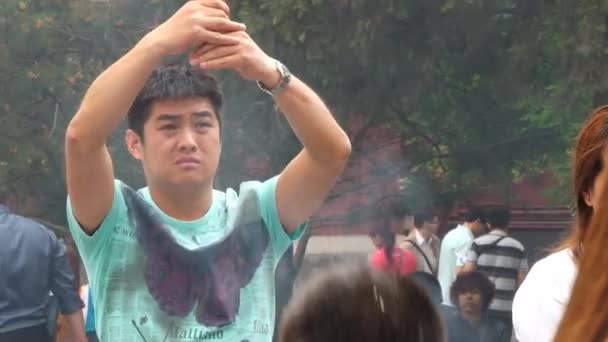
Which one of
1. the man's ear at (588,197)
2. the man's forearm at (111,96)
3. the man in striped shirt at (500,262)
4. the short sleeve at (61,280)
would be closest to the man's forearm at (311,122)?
the man's forearm at (111,96)

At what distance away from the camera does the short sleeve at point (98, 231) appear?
93.3 inches

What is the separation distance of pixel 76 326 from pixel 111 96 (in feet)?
12.6

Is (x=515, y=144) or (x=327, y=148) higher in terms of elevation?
(x=327, y=148)

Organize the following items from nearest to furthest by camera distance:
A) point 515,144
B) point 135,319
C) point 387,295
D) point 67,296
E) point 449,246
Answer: point 387,295 < point 135,319 < point 67,296 < point 449,246 < point 515,144

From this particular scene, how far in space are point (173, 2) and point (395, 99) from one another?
1.93 m

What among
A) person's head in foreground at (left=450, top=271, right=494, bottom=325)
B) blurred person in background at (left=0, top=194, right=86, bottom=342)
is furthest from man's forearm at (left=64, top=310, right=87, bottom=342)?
person's head in foreground at (left=450, top=271, right=494, bottom=325)

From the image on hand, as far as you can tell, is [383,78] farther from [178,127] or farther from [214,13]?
[214,13]

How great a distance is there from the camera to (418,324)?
4.19 ft

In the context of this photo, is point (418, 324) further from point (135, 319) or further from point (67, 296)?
point (67, 296)

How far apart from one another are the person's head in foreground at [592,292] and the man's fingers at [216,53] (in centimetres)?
93

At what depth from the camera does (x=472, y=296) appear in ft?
23.3

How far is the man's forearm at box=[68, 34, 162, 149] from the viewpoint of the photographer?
7.33 ft

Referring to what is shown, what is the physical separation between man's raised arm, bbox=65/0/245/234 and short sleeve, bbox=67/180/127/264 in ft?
0.18

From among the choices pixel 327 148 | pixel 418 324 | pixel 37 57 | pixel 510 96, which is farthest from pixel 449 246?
pixel 418 324
